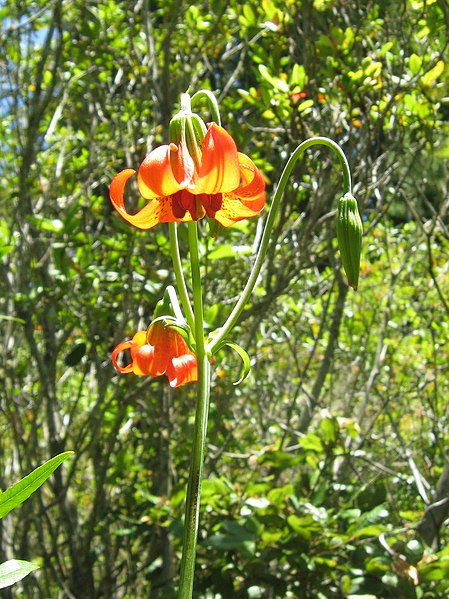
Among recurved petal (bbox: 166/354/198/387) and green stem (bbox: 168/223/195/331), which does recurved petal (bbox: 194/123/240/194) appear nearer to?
green stem (bbox: 168/223/195/331)

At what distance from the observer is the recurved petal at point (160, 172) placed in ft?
2.67

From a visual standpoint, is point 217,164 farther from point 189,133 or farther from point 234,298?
point 234,298

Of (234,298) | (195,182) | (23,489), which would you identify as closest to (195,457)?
(23,489)

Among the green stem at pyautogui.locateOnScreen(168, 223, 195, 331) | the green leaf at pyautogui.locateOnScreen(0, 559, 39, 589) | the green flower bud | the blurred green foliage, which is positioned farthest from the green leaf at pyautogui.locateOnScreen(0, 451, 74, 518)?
the blurred green foliage

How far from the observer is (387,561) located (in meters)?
1.77

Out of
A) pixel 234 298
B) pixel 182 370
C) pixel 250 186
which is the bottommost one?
pixel 182 370

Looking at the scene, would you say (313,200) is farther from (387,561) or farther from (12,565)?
(12,565)

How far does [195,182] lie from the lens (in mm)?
828

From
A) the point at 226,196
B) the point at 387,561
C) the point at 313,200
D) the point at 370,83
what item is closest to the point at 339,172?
the point at 313,200

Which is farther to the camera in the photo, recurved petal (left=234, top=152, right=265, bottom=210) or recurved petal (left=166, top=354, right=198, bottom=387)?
recurved petal (left=166, top=354, right=198, bottom=387)

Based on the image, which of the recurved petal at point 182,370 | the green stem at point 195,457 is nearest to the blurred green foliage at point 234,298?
A: the recurved petal at point 182,370

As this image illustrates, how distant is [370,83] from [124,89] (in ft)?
4.60

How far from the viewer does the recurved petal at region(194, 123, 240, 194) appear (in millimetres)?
763

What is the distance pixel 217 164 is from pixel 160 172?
78 mm
